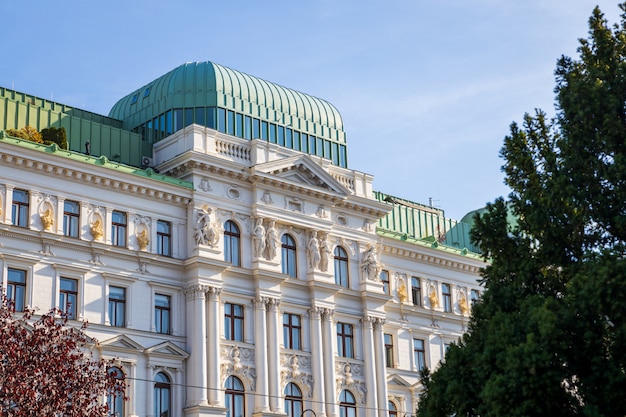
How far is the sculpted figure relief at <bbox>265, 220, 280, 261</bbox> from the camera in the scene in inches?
2175

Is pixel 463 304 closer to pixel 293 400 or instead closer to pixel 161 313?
pixel 293 400

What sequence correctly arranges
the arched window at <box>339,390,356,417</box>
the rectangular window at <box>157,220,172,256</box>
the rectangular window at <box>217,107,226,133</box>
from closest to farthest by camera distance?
the rectangular window at <box>157,220,172,256</box>, the arched window at <box>339,390,356,417</box>, the rectangular window at <box>217,107,226,133</box>

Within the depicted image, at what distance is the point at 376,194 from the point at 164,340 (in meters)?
20.7

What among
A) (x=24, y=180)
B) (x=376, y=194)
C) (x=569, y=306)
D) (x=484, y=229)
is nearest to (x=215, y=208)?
(x=24, y=180)

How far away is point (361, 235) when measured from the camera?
60.4m

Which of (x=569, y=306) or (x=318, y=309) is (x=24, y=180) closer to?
(x=318, y=309)

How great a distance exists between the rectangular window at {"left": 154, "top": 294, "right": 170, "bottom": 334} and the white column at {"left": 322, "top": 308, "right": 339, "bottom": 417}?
363 inches

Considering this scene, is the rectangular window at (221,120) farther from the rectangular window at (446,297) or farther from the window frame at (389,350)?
the rectangular window at (446,297)

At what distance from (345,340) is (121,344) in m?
14.2

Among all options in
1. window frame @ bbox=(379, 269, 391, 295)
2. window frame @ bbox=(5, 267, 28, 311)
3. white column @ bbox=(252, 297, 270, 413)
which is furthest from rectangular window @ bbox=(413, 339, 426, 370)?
window frame @ bbox=(5, 267, 28, 311)

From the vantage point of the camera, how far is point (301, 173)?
57688mm

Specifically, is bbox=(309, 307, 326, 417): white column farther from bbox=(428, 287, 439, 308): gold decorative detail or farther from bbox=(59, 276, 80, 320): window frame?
bbox=(59, 276, 80, 320): window frame

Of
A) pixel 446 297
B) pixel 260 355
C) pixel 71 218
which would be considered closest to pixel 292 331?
pixel 260 355

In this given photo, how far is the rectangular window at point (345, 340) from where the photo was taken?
57844mm
